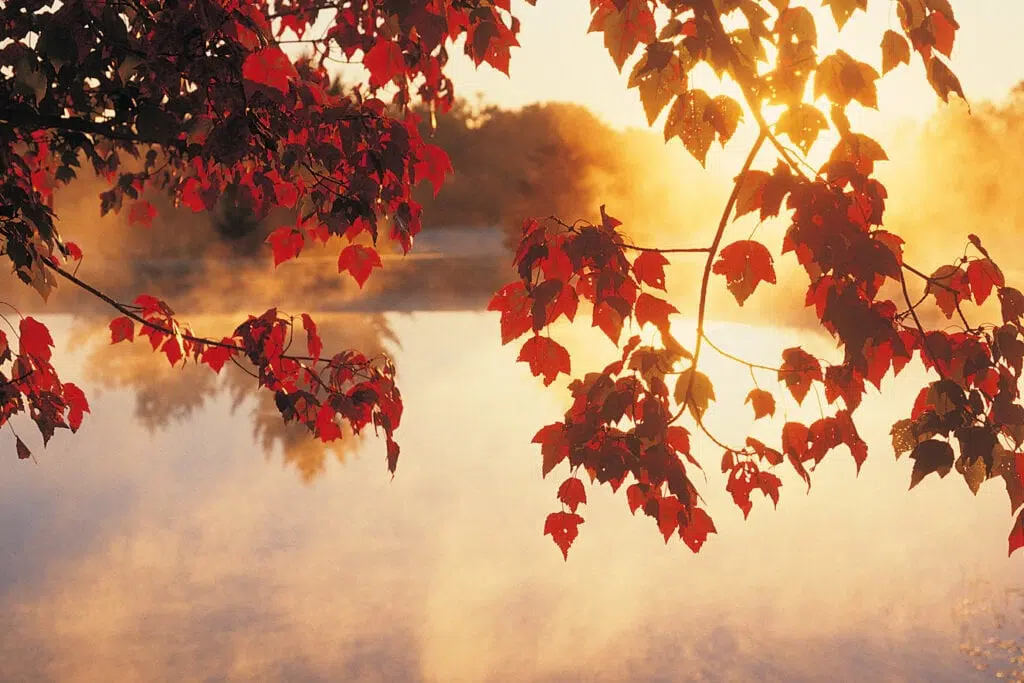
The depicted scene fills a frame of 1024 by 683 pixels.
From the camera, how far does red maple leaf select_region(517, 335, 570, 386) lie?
87.7 inches

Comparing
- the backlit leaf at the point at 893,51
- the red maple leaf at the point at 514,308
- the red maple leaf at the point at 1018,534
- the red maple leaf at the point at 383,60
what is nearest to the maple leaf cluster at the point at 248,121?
the red maple leaf at the point at 383,60

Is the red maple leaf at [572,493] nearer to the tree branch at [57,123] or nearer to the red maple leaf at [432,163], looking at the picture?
the red maple leaf at [432,163]

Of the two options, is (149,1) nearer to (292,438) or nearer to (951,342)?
(951,342)

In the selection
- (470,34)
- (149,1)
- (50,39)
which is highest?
(149,1)

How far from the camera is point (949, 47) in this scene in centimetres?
187

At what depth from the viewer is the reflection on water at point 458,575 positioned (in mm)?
4125

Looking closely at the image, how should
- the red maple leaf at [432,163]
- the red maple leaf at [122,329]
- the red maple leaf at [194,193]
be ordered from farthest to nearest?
the red maple leaf at [194,193]
the red maple leaf at [122,329]
the red maple leaf at [432,163]

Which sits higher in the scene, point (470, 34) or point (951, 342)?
point (470, 34)

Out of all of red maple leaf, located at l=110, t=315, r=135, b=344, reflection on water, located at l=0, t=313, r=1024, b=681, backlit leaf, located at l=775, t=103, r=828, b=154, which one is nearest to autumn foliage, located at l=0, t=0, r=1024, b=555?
backlit leaf, located at l=775, t=103, r=828, b=154

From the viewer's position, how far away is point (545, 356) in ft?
7.35

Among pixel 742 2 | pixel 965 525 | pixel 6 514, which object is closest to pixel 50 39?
pixel 742 2

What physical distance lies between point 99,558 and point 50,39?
12.1 feet

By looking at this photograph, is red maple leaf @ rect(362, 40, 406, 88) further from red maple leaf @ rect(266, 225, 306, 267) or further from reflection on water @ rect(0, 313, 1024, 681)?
reflection on water @ rect(0, 313, 1024, 681)

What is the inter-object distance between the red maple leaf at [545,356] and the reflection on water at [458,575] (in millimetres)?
2086
